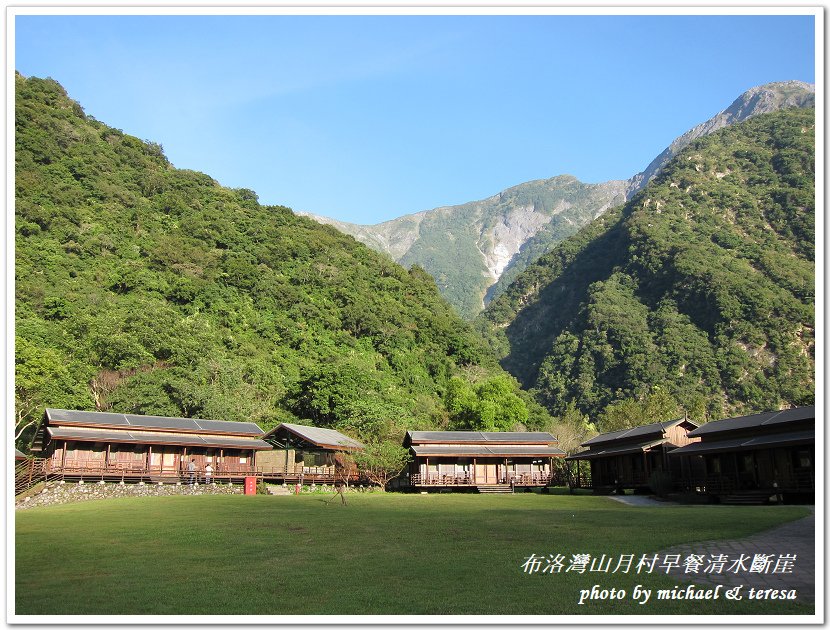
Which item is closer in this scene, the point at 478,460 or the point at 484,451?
the point at 484,451

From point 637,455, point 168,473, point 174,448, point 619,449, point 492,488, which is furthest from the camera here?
point 492,488

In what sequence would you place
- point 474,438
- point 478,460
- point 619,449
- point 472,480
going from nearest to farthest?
point 619,449 → point 472,480 → point 478,460 → point 474,438

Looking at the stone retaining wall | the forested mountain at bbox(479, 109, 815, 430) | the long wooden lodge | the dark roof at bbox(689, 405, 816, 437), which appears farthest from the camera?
the forested mountain at bbox(479, 109, 815, 430)

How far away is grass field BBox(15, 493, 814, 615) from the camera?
27.7 ft

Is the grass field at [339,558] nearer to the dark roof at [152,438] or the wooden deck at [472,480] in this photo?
the dark roof at [152,438]

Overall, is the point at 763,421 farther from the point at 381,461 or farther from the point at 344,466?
the point at 344,466

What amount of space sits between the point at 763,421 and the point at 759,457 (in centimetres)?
167

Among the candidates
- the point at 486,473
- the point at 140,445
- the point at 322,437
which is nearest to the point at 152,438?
the point at 140,445

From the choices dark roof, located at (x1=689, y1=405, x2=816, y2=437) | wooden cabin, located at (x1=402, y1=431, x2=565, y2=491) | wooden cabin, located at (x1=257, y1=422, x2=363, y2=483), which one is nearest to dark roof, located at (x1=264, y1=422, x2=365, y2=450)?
wooden cabin, located at (x1=257, y1=422, x2=363, y2=483)

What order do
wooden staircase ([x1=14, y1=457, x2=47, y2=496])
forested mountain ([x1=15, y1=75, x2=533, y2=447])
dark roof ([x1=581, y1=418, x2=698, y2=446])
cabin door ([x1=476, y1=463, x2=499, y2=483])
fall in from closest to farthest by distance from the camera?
wooden staircase ([x1=14, y1=457, x2=47, y2=496])
dark roof ([x1=581, y1=418, x2=698, y2=446])
cabin door ([x1=476, y1=463, x2=499, y2=483])
forested mountain ([x1=15, y1=75, x2=533, y2=447])

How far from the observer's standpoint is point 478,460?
127 ft

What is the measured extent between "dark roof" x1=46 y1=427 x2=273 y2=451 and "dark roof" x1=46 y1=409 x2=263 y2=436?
297mm

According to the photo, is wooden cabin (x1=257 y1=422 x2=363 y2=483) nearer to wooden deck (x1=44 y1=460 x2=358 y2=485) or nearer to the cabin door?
wooden deck (x1=44 y1=460 x2=358 y2=485)

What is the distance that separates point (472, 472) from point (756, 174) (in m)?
87.7
